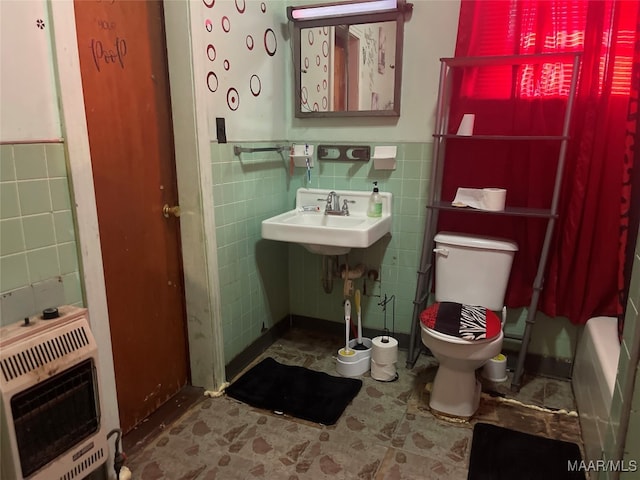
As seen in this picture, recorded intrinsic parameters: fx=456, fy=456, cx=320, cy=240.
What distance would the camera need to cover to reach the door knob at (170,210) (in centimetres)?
207

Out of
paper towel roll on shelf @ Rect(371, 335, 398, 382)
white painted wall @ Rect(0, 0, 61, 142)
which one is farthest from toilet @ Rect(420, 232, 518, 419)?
white painted wall @ Rect(0, 0, 61, 142)

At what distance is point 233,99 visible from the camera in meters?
2.24

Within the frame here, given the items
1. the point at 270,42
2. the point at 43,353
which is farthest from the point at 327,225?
the point at 43,353

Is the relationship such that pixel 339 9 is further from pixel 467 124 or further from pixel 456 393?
pixel 456 393

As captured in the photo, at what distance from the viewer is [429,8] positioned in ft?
7.67

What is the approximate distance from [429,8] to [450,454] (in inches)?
83.6

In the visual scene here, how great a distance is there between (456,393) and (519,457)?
Result: 1.17 feet

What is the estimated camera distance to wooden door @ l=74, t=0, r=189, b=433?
1.69m

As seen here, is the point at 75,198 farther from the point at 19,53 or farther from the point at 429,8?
the point at 429,8

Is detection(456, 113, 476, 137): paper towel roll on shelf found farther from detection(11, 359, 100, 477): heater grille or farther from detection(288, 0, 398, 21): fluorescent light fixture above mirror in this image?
detection(11, 359, 100, 477): heater grille

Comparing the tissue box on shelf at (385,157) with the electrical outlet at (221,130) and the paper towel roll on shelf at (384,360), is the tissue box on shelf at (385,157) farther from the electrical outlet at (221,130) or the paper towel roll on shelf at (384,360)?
the paper towel roll on shelf at (384,360)

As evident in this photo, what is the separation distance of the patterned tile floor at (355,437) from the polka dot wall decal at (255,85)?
1.58 meters

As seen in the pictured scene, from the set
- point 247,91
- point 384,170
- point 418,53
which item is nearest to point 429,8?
point 418,53

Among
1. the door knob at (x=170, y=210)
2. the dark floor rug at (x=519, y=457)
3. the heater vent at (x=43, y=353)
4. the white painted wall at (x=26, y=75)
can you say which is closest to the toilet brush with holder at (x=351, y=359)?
the dark floor rug at (x=519, y=457)
